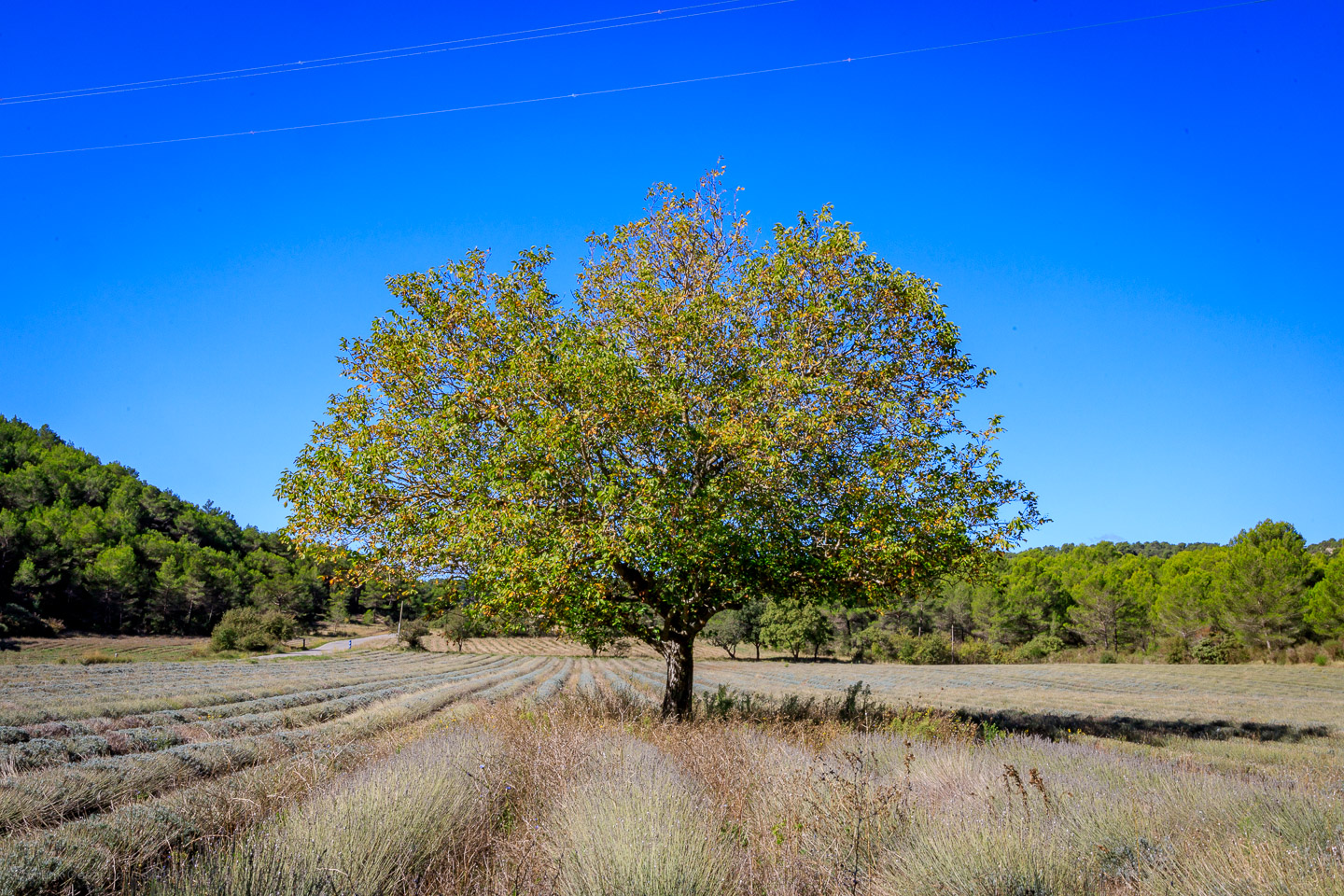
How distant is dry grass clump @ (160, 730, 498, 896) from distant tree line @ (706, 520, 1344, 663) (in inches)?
1880

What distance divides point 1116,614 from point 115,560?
13323 cm

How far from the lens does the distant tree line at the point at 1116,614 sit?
5988 centimetres

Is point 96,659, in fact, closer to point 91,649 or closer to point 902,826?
point 91,649

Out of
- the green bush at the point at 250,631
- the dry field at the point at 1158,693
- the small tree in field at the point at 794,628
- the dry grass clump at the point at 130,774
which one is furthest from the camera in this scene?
the small tree in field at the point at 794,628

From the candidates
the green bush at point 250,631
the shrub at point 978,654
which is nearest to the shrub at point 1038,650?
the shrub at point 978,654

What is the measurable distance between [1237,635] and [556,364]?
246 ft

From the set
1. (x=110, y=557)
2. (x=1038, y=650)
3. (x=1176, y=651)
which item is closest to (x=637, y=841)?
(x=1176, y=651)

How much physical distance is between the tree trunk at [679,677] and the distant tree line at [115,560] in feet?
217

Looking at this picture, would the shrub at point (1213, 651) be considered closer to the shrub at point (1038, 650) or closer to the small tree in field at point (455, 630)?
the shrub at point (1038, 650)

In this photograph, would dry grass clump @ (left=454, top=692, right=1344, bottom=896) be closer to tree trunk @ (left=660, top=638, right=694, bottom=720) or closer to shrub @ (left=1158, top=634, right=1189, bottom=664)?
tree trunk @ (left=660, top=638, right=694, bottom=720)

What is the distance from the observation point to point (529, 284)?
45.8 feet

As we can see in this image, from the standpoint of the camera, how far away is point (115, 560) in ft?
312

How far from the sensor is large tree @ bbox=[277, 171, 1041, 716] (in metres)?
11.3

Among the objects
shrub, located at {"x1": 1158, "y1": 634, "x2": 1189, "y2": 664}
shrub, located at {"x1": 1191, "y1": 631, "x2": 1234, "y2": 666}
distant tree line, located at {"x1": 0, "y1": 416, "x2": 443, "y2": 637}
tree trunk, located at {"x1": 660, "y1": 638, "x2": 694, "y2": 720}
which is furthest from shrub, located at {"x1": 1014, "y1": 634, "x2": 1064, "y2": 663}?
tree trunk, located at {"x1": 660, "y1": 638, "x2": 694, "y2": 720}
